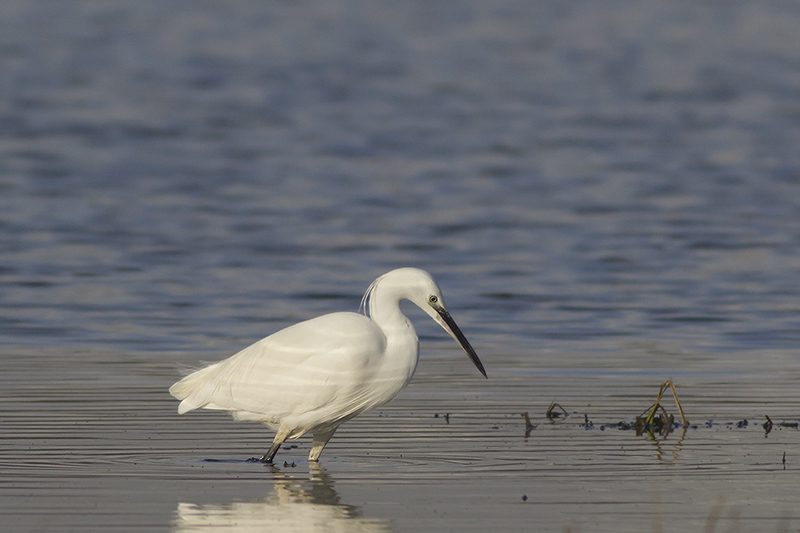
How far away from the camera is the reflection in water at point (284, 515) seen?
258 inches

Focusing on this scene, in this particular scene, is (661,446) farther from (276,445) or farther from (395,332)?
(276,445)

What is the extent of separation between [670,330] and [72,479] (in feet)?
24.5

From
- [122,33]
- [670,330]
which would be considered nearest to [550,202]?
[670,330]

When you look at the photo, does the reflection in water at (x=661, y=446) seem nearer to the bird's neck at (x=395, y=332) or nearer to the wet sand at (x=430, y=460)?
the wet sand at (x=430, y=460)

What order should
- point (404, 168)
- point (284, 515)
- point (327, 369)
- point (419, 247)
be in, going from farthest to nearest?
point (404, 168) → point (419, 247) → point (327, 369) → point (284, 515)

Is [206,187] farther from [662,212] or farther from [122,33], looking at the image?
[122,33]

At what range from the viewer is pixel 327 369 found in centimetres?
810

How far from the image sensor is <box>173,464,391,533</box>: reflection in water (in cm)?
655

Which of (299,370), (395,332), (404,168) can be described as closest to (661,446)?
(395,332)

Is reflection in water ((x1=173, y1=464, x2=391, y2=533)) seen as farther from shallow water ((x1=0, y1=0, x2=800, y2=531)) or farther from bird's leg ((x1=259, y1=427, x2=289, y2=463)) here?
bird's leg ((x1=259, y1=427, x2=289, y2=463))

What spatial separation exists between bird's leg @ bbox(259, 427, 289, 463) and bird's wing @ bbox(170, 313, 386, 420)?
0.33 ft

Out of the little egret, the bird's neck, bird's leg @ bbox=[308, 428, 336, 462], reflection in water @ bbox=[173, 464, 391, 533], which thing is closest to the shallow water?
reflection in water @ bbox=[173, 464, 391, 533]

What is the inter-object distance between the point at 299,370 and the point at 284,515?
1519 mm

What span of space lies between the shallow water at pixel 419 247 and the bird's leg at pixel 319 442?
15 cm
